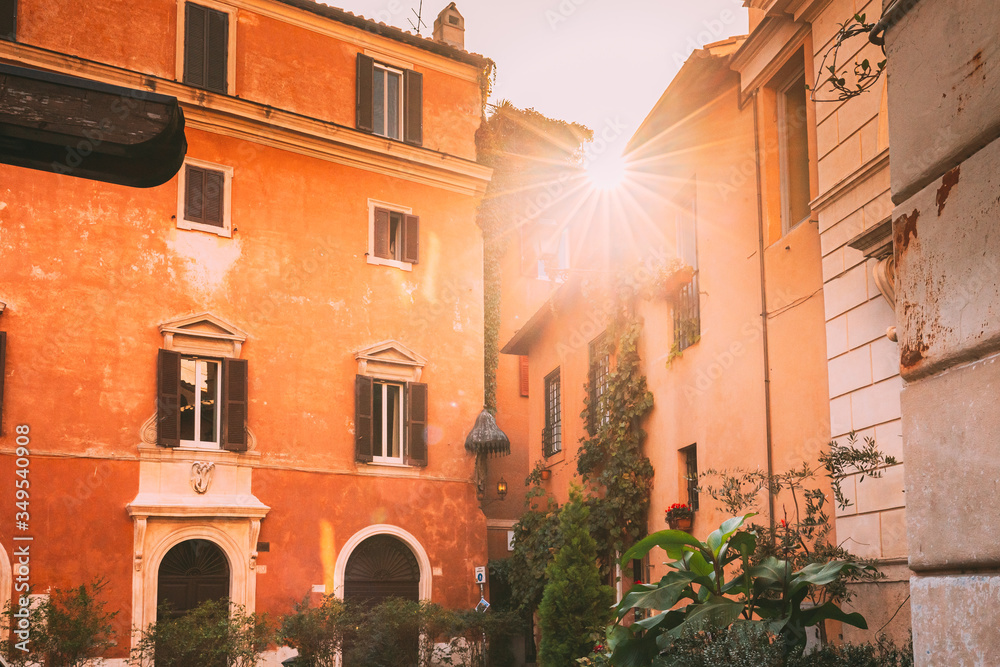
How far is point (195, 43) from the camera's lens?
18.1 metres

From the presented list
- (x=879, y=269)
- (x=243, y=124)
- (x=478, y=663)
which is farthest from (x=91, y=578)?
(x=879, y=269)

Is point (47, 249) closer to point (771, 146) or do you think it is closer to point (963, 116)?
point (771, 146)

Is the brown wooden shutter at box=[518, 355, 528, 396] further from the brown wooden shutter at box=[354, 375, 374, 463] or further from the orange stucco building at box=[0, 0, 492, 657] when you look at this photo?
the brown wooden shutter at box=[354, 375, 374, 463]

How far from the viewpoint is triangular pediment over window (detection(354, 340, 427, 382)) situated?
1862cm

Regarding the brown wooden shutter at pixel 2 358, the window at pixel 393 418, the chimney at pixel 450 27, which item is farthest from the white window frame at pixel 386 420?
the chimney at pixel 450 27

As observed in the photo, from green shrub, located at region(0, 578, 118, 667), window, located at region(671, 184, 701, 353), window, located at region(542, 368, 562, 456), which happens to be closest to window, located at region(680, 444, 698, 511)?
window, located at region(671, 184, 701, 353)

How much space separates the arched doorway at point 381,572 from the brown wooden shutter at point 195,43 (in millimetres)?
9284

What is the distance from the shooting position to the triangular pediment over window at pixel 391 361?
18.6m

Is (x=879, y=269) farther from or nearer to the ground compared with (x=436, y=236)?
nearer to the ground

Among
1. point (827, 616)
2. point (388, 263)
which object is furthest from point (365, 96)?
point (827, 616)

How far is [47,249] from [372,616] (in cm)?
813

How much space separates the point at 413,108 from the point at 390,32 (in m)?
1.64

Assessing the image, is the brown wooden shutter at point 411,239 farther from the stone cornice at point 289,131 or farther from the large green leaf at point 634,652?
the large green leaf at point 634,652

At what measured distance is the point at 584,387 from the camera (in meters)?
17.1
